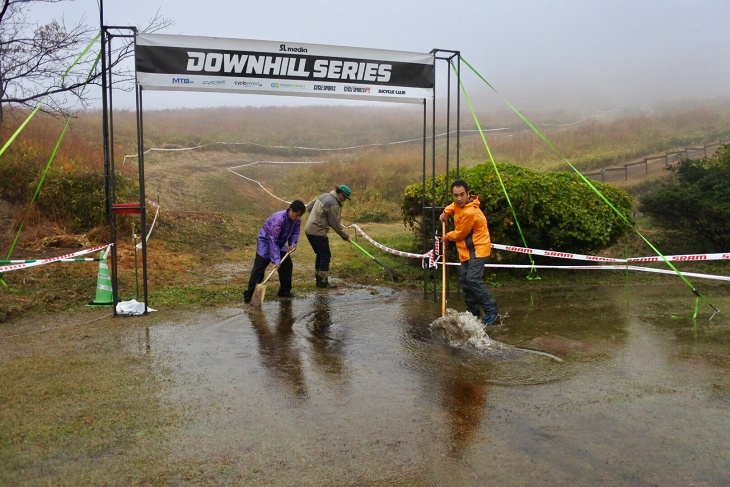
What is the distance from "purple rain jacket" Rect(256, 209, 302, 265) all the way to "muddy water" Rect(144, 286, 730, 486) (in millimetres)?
948

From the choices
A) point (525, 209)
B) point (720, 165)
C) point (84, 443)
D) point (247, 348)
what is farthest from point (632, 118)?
point (84, 443)

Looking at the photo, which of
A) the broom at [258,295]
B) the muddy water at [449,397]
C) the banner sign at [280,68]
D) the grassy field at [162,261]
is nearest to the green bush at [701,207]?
the grassy field at [162,261]

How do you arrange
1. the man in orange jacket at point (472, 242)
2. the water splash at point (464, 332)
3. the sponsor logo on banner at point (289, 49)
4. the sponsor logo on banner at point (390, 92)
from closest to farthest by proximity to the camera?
the water splash at point (464, 332), the man in orange jacket at point (472, 242), the sponsor logo on banner at point (289, 49), the sponsor logo on banner at point (390, 92)

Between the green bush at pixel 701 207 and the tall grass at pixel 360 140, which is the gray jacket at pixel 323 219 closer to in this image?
the green bush at pixel 701 207

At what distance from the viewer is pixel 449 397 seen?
5031mm

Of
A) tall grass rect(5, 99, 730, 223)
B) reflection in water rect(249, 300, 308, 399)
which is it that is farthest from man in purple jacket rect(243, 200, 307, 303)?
tall grass rect(5, 99, 730, 223)

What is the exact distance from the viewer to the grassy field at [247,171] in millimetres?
10211

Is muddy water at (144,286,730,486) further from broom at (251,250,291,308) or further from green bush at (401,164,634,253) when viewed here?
green bush at (401,164,634,253)

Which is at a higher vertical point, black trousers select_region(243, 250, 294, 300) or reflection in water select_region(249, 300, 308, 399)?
black trousers select_region(243, 250, 294, 300)

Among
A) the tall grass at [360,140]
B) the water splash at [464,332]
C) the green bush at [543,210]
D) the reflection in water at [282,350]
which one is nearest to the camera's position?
the reflection in water at [282,350]

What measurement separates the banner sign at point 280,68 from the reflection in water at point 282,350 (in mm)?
2915

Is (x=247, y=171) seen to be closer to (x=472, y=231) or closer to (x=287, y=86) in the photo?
(x=287, y=86)

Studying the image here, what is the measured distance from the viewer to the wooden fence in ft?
73.4

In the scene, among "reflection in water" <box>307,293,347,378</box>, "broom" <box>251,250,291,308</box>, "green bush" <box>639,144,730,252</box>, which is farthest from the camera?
"green bush" <box>639,144,730,252</box>
